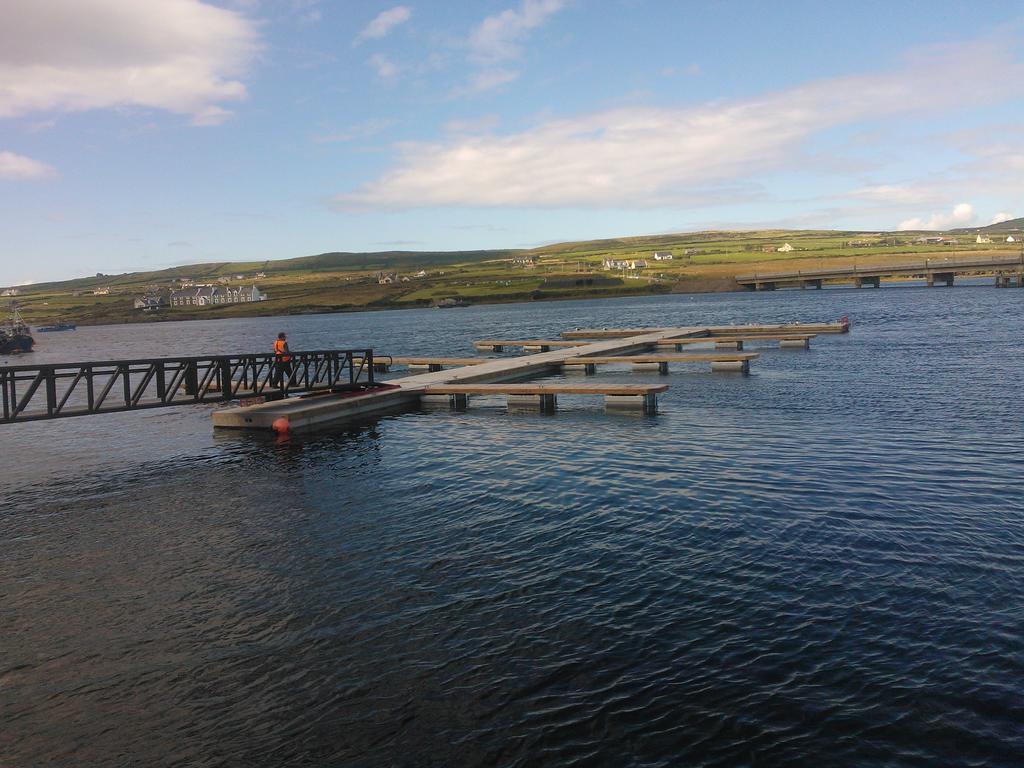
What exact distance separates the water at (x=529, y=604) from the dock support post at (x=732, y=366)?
17.0 metres

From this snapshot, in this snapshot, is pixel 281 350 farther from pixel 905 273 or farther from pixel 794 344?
pixel 905 273

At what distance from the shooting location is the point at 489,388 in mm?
32906

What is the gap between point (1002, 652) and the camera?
9.68 metres

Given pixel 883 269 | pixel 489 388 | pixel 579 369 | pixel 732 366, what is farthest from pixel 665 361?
pixel 883 269

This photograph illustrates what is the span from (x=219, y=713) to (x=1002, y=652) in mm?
9739

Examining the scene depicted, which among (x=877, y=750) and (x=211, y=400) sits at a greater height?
(x=211, y=400)

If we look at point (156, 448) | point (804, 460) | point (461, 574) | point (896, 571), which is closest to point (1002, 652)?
point (896, 571)

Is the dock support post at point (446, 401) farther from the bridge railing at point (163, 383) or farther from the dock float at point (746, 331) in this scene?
the dock float at point (746, 331)

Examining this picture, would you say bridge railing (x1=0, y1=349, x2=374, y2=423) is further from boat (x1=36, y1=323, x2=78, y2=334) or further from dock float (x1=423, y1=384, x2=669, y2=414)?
boat (x1=36, y1=323, x2=78, y2=334)

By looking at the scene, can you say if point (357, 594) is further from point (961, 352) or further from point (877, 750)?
point (961, 352)

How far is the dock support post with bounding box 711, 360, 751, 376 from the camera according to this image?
135ft

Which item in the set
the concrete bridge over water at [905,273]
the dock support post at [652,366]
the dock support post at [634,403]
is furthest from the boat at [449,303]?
the dock support post at [634,403]

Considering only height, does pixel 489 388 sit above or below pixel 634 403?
above

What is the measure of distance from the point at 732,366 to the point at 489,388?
15.9 metres
